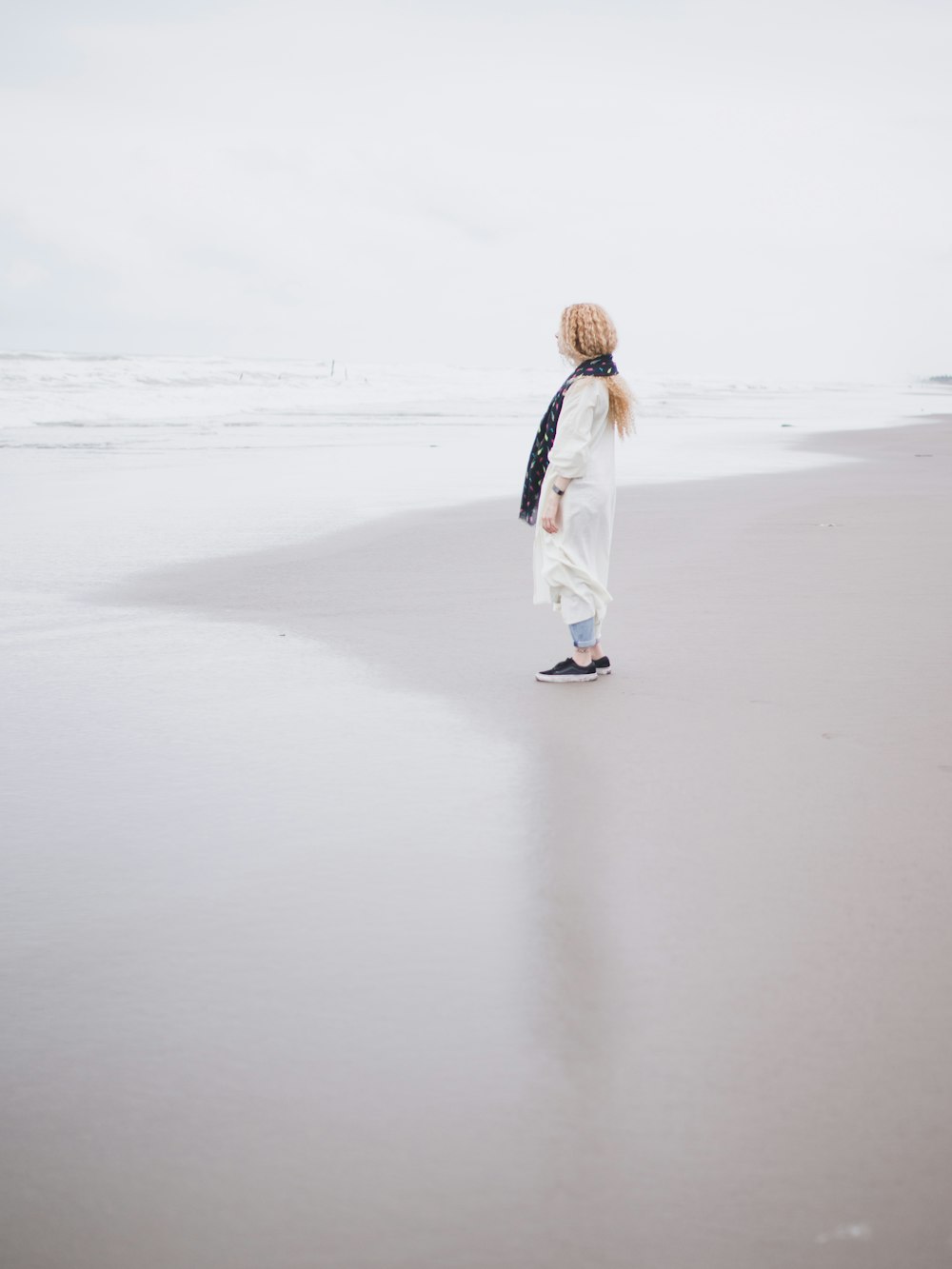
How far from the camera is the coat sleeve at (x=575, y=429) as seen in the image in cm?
563

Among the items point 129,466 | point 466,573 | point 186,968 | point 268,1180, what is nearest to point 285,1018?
point 186,968

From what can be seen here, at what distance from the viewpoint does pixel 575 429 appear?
223 inches

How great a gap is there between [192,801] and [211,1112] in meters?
1.79

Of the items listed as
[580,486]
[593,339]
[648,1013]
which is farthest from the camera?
[580,486]

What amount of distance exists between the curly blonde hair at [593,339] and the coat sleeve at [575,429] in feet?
0.36

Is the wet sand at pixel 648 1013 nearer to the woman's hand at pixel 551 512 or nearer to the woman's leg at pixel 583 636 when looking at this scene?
the woman's leg at pixel 583 636

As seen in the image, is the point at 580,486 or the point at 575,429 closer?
the point at 575,429

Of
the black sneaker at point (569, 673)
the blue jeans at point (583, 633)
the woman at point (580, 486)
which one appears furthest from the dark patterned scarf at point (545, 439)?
the black sneaker at point (569, 673)

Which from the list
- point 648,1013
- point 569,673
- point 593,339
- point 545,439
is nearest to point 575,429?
point 545,439

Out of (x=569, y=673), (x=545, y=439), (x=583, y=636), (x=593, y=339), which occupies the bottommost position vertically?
(x=569, y=673)

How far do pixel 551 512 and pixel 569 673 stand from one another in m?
0.74

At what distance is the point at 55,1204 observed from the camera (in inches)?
84.1

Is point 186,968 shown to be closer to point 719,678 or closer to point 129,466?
point 719,678

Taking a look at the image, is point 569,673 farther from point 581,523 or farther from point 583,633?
point 581,523
